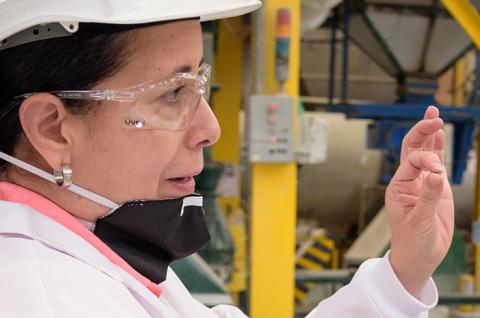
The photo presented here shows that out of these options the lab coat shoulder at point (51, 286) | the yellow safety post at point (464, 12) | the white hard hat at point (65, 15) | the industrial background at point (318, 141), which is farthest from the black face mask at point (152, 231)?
the yellow safety post at point (464, 12)

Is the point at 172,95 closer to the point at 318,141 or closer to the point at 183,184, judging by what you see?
the point at 183,184

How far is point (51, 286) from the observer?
2.03 feet

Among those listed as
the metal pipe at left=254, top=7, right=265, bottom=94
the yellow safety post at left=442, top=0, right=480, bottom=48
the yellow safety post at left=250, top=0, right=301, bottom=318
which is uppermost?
the yellow safety post at left=442, top=0, right=480, bottom=48

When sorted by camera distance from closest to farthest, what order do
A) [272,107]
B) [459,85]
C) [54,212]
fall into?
[54,212] → [272,107] → [459,85]

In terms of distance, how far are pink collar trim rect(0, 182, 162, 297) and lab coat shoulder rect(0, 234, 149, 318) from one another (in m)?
0.05

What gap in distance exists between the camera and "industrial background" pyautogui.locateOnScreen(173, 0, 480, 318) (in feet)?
8.39

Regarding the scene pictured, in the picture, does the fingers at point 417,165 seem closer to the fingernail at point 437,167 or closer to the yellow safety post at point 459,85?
the fingernail at point 437,167

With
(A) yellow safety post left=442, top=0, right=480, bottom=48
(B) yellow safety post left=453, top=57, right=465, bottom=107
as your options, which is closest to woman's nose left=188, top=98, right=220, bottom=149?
(A) yellow safety post left=442, top=0, right=480, bottom=48

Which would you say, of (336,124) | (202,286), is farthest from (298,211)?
(202,286)

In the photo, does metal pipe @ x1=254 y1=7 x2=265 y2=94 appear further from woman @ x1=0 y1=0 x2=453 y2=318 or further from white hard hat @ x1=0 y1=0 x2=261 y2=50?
white hard hat @ x1=0 y1=0 x2=261 y2=50

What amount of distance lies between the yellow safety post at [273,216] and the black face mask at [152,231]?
1642 mm

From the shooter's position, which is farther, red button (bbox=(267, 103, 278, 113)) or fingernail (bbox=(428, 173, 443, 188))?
red button (bbox=(267, 103, 278, 113))

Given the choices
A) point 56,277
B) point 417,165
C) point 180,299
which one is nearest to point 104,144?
point 56,277

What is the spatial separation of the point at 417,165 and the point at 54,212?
55 centimetres
